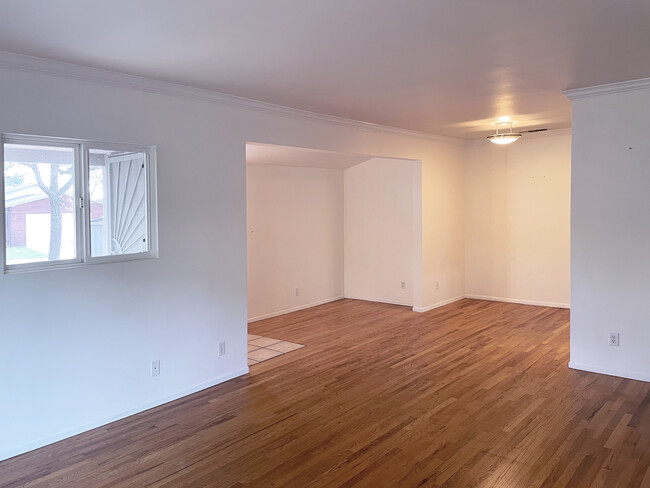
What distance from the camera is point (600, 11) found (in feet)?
8.41

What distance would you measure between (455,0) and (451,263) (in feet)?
18.8

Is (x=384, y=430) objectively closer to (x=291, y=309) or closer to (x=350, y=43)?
(x=350, y=43)

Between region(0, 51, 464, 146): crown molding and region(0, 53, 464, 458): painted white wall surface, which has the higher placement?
region(0, 51, 464, 146): crown molding

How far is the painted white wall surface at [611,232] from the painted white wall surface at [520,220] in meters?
2.80

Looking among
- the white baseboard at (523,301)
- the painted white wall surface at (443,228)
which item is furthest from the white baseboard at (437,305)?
the white baseboard at (523,301)

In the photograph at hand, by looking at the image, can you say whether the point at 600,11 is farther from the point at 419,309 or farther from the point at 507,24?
the point at 419,309

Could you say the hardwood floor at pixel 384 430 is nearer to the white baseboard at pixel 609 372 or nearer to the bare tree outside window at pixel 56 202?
the white baseboard at pixel 609 372

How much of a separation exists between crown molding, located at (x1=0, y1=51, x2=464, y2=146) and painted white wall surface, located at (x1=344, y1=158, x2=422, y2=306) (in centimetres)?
232

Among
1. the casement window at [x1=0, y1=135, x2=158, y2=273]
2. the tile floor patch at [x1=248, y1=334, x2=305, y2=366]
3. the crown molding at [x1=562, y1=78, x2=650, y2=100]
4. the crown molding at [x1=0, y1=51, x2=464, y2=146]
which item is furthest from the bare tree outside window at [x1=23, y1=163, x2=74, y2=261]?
the crown molding at [x1=562, y1=78, x2=650, y2=100]

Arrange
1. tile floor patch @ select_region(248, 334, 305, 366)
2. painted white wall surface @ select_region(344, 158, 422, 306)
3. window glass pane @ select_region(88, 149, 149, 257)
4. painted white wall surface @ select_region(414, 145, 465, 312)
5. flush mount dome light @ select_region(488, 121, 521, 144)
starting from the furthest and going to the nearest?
painted white wall surface @ select_region(344, 158, 422, 306)
painted white wall surface @ select_region(414, 145, 465, 312)
flush mount dome light @ select_region(488, 121, 521, 144)
tile floor patch @ select_region(248, 334, 305, 366)
window glass pane @ select_region(88, 149, 149, 257)

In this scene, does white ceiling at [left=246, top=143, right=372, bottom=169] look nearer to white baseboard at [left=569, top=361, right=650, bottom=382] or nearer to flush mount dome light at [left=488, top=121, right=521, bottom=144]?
flush mount dome light at [left=488, top=121, right=521, bottom=144]

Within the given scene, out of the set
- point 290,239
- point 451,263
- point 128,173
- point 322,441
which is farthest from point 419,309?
point 128,173

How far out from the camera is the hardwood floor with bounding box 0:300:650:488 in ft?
9.39

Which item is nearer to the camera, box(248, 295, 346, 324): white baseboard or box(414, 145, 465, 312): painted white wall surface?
box(248, 295, 346, 324): white baseboard
